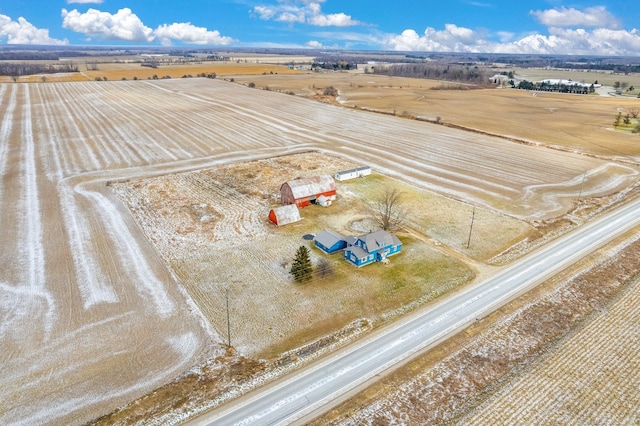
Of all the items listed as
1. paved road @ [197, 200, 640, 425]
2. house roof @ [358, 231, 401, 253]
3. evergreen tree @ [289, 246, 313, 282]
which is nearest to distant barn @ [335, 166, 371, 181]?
house roof @ [358, 231, 401, 253]

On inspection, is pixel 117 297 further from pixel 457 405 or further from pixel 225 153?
pixel 225 153

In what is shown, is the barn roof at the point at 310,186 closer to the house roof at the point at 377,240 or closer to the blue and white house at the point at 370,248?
the blue and white house at the point at 370,248

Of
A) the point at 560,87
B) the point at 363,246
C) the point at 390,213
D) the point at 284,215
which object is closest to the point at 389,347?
the point at 363,246

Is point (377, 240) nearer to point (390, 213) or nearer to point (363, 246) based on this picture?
point (363, 246)

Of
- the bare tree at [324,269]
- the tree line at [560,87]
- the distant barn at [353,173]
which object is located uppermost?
the tree line at [560,87]

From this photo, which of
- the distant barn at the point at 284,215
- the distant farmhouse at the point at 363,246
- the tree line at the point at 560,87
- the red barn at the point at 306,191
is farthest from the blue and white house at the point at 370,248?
the tree line at the point at 560,87

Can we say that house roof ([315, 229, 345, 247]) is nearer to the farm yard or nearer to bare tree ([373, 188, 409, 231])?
the farm yard
